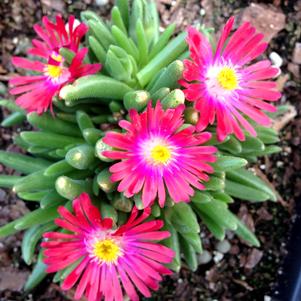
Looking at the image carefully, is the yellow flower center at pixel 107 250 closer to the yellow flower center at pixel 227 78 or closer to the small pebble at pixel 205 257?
the yellow flower center at pixel 227 78

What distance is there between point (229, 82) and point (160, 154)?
1.05 feet

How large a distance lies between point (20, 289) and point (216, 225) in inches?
35.4

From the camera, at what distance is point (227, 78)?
157 centimetres

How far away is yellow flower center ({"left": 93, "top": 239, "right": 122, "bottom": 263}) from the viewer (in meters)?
1.53

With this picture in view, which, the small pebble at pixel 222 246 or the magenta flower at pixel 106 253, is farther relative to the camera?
the small pebble at pixel 222 246

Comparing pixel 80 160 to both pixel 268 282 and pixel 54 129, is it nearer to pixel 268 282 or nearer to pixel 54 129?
pixel 54 129

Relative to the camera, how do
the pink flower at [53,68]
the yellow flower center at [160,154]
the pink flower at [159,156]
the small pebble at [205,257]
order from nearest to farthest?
the pink flower at [159,156] → the yellow flower center at [160,154] → the pink flower at [53,68] → the small pebble at [205,257]

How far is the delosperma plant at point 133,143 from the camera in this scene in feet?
4.73

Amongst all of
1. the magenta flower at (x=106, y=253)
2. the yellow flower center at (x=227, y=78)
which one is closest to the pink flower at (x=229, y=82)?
the yellow flower center at (x=227, y=78)

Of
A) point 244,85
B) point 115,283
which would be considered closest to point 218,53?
point 244,85

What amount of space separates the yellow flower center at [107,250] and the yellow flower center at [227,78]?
58 cm

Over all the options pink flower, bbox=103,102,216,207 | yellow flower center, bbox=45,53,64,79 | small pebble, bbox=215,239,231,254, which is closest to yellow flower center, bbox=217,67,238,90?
pink flower, bbox=103,102,216,207

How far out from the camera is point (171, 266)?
5.82 feet

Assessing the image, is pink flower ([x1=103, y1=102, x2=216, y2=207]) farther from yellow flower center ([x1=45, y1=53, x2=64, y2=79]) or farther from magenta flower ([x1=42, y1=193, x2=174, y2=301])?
yellow flower center ([x1=45, y1=53, x2=64, y2=79])
